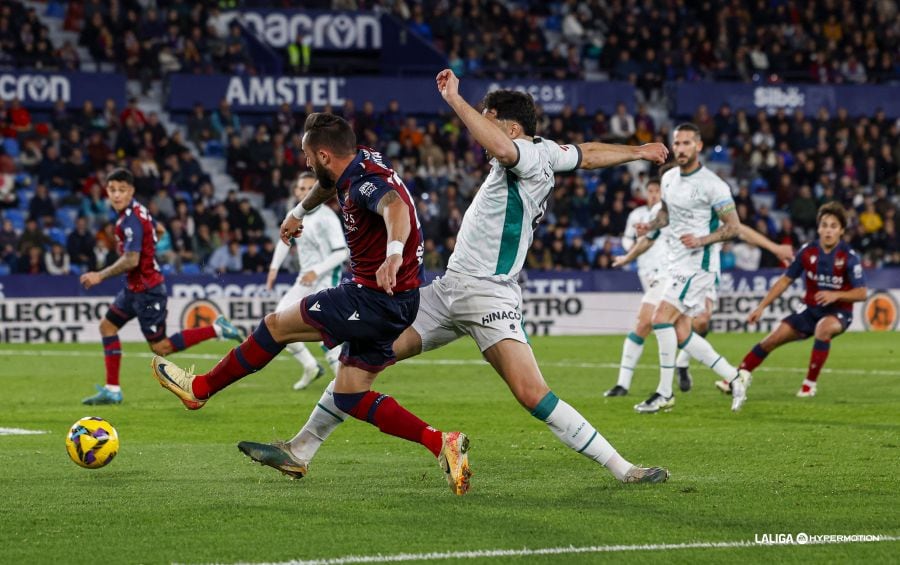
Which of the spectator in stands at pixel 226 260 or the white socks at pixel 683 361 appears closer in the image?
the white socks at pixel 683 361

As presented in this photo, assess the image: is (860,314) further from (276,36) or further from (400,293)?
(400,293)

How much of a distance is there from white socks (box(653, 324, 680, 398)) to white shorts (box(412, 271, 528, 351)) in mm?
5264

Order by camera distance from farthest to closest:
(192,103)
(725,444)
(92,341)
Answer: (192,103) < (92,341) < (725,444)

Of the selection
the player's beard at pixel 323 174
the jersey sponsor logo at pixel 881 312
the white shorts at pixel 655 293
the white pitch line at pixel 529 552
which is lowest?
the jersey sponsor logo at pixel 881 312

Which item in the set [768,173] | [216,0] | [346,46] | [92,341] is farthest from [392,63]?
[92,341]

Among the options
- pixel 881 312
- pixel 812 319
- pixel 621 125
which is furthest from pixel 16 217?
pixel 812 319

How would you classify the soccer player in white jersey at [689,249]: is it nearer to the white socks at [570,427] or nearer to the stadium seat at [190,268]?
the white socks at [570,427]

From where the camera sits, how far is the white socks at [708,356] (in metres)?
13.8

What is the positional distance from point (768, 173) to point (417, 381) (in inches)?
872

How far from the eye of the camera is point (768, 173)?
3694cm

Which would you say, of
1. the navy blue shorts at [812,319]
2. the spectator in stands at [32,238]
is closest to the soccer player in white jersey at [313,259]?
the navy blue shorts at [812,319]

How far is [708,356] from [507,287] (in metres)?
6.21

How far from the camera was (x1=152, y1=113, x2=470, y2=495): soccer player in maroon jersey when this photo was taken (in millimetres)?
7859

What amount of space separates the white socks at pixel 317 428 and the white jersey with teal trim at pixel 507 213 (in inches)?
46.0
